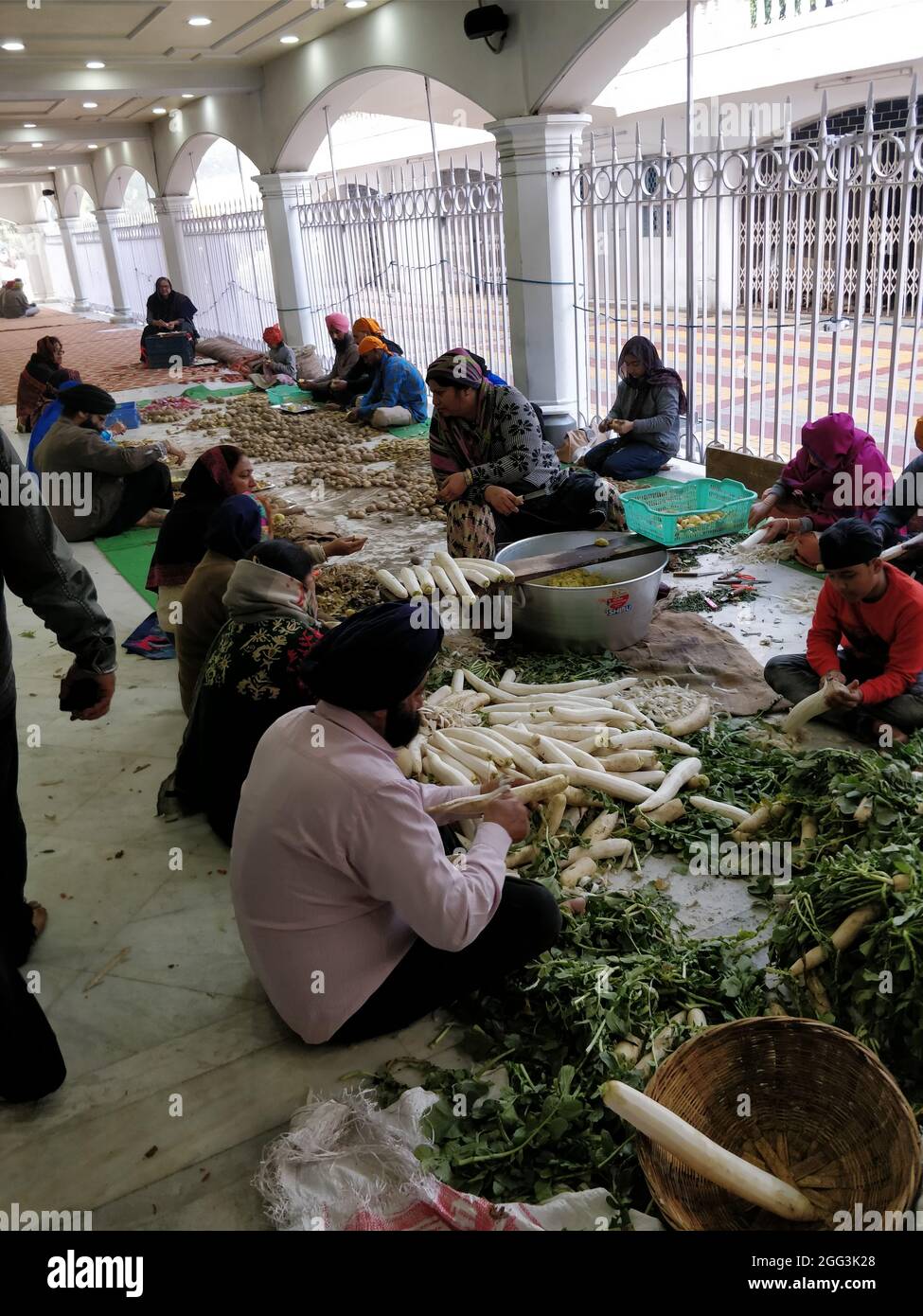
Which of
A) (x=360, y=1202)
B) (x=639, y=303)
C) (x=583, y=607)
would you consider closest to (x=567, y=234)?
(x=639, y=303)

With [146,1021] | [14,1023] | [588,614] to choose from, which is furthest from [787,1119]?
[588,614]

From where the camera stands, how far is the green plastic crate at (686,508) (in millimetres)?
5715

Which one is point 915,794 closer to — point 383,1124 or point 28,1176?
point 383,1124

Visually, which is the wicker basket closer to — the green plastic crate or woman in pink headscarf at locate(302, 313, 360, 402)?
the green plastic crate

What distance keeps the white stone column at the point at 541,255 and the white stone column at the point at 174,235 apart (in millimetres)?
12774

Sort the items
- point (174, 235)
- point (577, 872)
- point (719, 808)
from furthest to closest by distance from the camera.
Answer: point (174, 235), point (719, 808), point (577, 872)

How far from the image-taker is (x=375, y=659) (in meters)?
2.15

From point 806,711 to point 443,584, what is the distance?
6.00ft

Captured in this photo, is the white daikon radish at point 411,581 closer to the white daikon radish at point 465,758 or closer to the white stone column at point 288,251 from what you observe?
the white daikon radish at point 465,758

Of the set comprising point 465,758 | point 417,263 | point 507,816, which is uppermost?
point 417,263

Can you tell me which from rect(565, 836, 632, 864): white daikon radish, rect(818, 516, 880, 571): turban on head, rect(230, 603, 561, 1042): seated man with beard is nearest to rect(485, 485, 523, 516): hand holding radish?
rect(818, 516, 880, 571): turban on head

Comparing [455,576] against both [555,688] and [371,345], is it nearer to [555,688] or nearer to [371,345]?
[555,688]

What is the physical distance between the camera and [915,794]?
2.88 metres

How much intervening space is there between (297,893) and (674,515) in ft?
12.5
